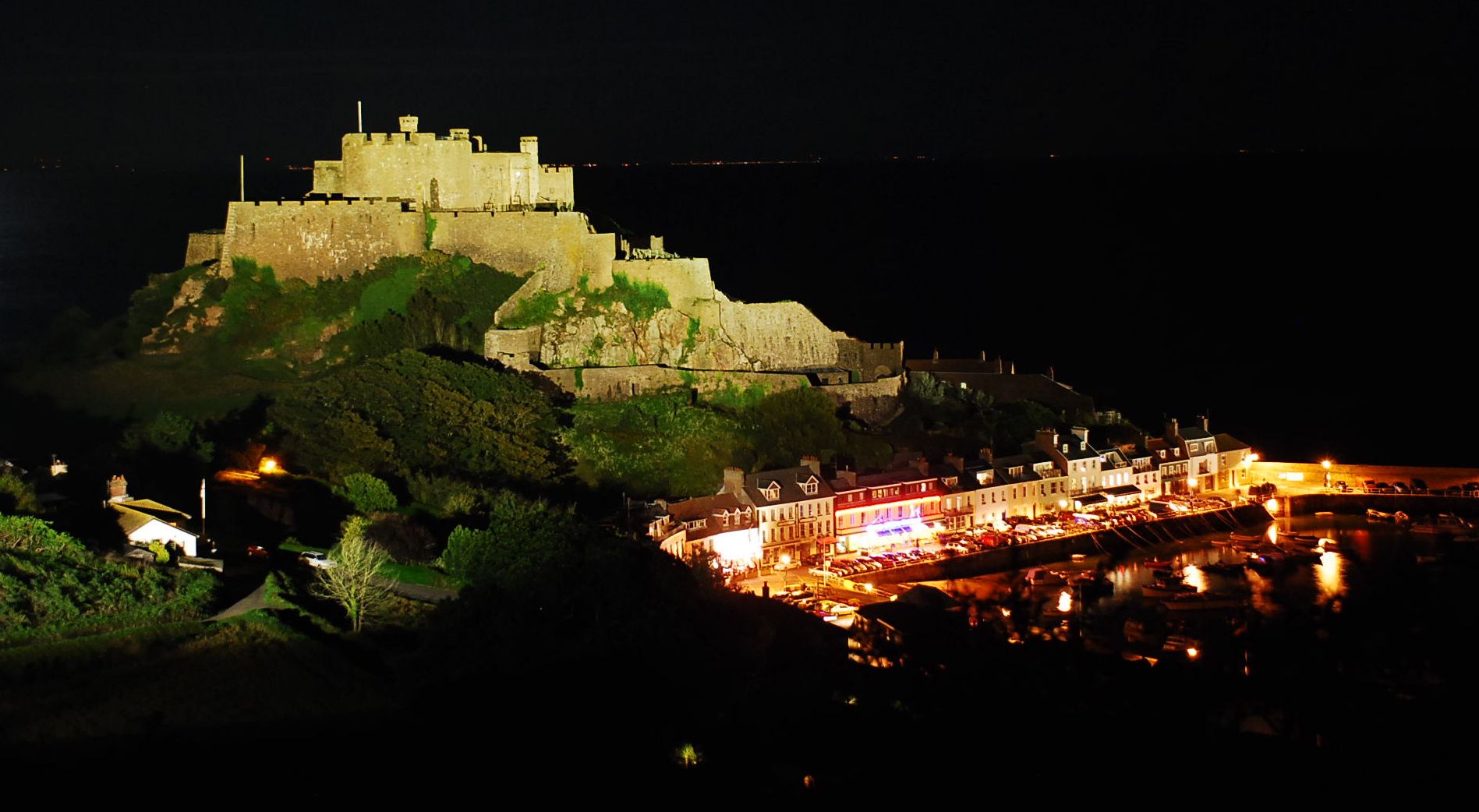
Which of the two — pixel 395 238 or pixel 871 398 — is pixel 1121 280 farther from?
pixel 395 238

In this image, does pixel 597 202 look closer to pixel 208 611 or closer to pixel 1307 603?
pixel 208 611

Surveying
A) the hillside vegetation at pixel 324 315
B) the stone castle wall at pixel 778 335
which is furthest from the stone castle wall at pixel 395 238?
the stone castle wall at pixel 778 335

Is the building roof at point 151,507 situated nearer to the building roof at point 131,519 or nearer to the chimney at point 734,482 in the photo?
the building roof at point 131,519

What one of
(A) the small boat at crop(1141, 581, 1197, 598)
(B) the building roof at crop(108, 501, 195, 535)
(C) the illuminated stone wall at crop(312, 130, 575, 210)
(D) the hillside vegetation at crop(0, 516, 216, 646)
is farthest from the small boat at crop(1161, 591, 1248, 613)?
(D) the hillside vegetation at crop(0, 516, 216, 646)

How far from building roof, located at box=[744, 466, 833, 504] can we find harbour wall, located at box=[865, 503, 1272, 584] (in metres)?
2.72

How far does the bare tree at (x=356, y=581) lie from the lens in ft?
89.5

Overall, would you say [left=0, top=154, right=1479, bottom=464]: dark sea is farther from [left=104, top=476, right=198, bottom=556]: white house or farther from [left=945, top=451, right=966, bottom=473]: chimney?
[left=104, top=476, right=198, bottom=556]: white house

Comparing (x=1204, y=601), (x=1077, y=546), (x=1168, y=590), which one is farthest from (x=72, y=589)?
(x=1077, y=546)

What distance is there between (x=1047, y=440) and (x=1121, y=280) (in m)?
59.4

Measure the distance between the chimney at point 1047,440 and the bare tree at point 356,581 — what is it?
23.8 m

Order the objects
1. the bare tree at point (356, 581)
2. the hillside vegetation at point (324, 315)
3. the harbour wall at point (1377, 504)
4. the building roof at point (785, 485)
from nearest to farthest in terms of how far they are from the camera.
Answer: the bare tree at point (356, 581), the building roof at point (785, 485), the hillside vegetation at point (324, 315), the harbour wall at point (1377, 504)

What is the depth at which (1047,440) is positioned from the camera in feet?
161

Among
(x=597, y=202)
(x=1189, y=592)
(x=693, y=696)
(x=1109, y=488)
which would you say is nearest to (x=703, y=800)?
(x=693, y=696)

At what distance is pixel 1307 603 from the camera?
1659 cm
